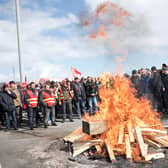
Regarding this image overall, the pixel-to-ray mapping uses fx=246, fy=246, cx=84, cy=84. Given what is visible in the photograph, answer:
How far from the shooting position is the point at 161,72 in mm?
11344

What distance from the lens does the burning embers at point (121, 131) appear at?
18.9 ft

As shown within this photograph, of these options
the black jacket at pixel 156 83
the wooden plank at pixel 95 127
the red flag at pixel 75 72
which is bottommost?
the wooden plank at pixel 95 127

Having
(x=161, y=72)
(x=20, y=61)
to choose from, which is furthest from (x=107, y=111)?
(x=20, y=61)

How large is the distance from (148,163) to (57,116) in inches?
357

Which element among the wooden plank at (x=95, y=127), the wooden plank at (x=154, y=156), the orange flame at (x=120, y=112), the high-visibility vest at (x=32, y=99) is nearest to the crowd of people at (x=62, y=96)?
the high-visibility vest at (x=32, y=99)

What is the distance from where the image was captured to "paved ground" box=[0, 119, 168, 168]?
543 cm

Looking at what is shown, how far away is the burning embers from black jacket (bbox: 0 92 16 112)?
481cm

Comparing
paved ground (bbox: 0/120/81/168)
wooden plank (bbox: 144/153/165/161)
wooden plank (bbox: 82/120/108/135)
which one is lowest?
paved ground (bbox: 0/120/81/168)

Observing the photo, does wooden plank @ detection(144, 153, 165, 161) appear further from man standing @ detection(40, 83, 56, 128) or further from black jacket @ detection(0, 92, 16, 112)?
black jacket @ detection(0, 92, 16, 112)

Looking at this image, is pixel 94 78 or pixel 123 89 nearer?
pixel 123 89

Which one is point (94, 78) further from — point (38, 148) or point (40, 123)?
point (38, 148)

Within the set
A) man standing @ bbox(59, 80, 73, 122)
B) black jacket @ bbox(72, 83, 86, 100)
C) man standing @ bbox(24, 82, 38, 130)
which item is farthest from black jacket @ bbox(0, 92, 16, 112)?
black jacket @ bbox(72, 83, 86, 100)

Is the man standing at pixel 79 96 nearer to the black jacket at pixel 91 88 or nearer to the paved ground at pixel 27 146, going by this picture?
the black jacket at pixel 91 88

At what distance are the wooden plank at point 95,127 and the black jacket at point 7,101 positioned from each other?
5.55 m
